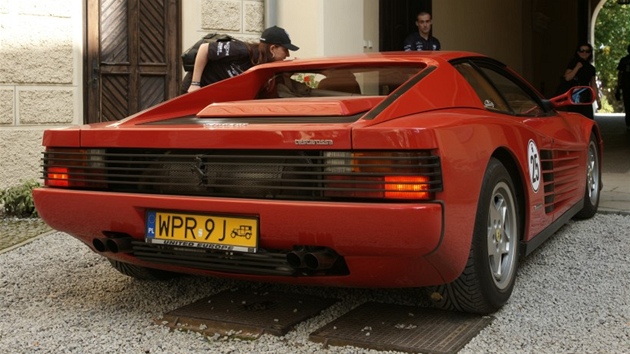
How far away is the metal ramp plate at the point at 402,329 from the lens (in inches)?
129

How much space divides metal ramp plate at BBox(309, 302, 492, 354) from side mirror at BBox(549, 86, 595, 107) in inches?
81.4

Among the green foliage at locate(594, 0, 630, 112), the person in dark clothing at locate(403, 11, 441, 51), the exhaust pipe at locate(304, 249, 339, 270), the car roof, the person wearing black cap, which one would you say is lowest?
the exhaust pipe at locate(304, 249, 339, 270)

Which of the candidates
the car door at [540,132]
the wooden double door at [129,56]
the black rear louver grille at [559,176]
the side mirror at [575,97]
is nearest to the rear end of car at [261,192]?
the car door at [540,132]

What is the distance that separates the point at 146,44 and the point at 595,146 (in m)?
4.51

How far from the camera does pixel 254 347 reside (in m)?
3.34

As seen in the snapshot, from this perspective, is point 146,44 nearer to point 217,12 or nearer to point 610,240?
Result: point 217,12

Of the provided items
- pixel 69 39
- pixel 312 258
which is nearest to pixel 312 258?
pixel 312 258

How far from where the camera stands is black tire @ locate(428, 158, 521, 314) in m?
3.48

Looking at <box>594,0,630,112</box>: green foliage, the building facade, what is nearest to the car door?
the building facade

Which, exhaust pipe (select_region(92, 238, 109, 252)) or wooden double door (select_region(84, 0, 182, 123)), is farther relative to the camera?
wooden double door (select_region(84, 0, 182, 123))

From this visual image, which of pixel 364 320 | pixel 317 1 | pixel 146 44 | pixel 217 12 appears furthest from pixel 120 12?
pixel 364 320

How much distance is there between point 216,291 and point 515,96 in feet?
6.52

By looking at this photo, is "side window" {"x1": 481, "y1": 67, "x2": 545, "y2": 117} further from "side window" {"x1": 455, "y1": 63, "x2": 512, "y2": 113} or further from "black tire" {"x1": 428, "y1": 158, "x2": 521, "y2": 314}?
"black tire" {"x1": 428, "y1": 158, "x2": 521, "y2": 314}

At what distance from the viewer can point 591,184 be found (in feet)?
20.5
